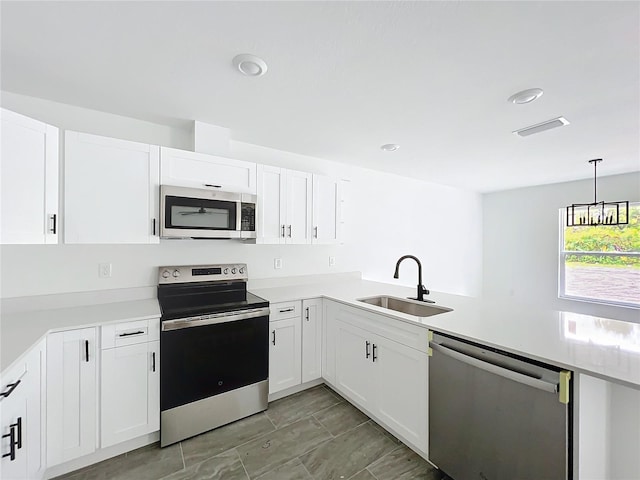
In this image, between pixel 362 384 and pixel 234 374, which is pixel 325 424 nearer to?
pixel 362 384

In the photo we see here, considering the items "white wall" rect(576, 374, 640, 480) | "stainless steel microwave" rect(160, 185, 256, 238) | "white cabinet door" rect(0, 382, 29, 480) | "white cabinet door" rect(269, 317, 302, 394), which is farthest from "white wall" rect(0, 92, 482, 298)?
"white wall" rect(576, 374, 640, 480)

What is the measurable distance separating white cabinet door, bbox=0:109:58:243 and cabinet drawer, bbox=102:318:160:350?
2.19 feet

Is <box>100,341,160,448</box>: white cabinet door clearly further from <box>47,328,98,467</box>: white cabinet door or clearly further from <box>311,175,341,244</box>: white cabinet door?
<box>311,175,341,244</box>: white cabinet door

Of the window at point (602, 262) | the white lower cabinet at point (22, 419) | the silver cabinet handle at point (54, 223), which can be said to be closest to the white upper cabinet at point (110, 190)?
the silver cabinet handle at point (54, 223)

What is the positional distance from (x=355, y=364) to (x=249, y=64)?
226 cm

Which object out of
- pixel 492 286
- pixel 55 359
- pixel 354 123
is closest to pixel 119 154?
pixel 55 359

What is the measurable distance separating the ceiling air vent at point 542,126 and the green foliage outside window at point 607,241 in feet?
10.3

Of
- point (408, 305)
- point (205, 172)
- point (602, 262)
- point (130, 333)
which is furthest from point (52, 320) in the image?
point (602, 262)

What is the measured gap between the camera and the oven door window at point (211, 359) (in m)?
1.93

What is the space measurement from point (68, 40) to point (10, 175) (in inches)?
31.3

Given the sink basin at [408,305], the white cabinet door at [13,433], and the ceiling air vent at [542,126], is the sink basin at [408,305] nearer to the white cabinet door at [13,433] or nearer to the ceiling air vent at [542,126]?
the ceiling air vent at [542,126]

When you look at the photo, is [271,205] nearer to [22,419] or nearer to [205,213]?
[205,213]

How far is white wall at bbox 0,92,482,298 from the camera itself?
6.63ft

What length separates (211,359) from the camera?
2061mm
